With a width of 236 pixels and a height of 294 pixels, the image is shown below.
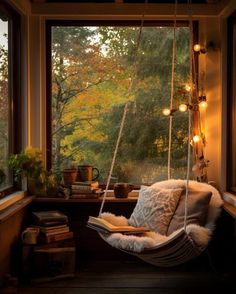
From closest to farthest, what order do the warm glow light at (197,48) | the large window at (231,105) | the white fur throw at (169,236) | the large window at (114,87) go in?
the white fur throw at (169,236), the large window at (231,105), the warm glow light at (197,48), the large window at (114,87)

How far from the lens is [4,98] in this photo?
3746mm

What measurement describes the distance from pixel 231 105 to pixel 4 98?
199 cm

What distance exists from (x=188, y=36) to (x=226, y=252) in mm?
2054

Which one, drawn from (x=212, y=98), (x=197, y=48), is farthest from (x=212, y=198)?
(x=197, y=48)

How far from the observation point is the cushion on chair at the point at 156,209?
11.6 feet

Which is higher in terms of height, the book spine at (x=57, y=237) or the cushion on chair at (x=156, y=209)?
the cushion on chair at (x=156, y=209)

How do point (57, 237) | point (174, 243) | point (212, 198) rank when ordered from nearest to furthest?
1. point (174, 243)
2. point (212, 198)
3. point (57, 237)

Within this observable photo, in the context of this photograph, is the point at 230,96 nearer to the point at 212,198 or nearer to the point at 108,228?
the point at 212,198

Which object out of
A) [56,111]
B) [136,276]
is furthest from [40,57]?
[136,276]

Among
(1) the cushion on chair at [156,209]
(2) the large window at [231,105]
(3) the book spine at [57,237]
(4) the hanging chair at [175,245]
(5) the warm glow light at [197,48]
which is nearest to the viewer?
(4) the hanging chair at [175,245]

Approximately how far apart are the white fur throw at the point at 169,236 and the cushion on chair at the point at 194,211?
69 millimetres

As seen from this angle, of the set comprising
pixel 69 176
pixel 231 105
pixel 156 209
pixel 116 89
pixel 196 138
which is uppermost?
pixel 116 89

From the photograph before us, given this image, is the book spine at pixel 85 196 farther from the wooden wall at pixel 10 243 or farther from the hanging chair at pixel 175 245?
the hanging chair at pixel 175 245

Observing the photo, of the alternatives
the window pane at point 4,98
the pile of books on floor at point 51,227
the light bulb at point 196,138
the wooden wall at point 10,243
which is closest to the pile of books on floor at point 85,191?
the pile of books on floor at point 51,227
